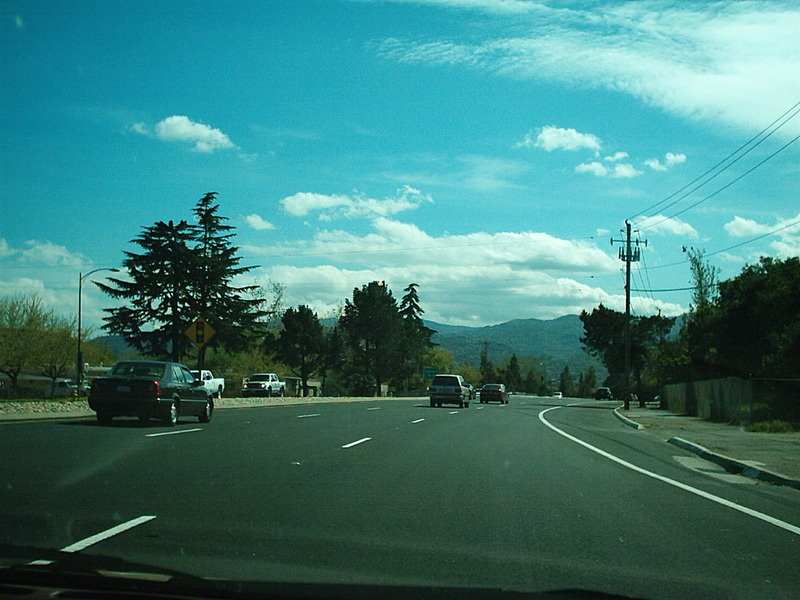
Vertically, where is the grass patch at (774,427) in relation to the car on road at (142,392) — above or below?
below

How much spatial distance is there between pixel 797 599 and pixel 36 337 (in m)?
74.6

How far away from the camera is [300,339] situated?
3846 inches

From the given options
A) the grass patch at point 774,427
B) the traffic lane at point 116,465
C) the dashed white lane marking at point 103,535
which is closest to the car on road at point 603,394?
the grass patch at point 774,427

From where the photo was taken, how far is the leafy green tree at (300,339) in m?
97.6

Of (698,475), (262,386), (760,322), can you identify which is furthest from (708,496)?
(262,386)

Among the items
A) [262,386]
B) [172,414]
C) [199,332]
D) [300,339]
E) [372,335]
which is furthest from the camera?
[372,335]

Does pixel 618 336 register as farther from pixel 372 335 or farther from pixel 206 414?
pixel 206 414

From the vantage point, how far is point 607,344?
84938 mm

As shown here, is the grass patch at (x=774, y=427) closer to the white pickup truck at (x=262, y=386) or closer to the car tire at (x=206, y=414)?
the car tire at (x=206, y=414)

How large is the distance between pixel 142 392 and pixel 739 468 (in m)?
13.6

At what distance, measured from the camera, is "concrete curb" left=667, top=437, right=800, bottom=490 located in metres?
12.9

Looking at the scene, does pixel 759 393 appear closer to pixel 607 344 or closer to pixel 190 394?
pixel 190 394

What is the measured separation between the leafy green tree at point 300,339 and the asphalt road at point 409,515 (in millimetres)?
81008

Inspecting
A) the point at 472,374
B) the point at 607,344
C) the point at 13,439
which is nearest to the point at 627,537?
the point at 13,439
